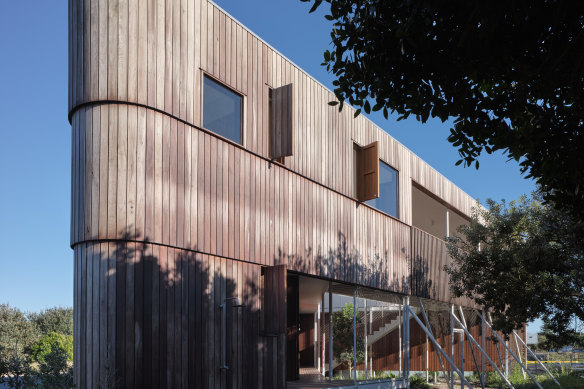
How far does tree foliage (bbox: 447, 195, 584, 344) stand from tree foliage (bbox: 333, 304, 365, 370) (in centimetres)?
316

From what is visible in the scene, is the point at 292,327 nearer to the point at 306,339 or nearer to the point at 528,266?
the point at 306,339

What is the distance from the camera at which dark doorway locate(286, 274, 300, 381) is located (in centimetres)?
1393

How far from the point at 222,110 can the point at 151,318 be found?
3.71 metres

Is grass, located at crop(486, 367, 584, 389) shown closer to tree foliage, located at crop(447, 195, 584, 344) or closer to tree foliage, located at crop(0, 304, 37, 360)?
tree foliage, located at crop(447, 195, 584, 344)

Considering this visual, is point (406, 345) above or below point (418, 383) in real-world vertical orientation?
above

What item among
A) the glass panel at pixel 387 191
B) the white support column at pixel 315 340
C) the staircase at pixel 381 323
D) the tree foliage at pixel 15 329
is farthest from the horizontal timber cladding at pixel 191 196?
the tree foliage at pixel 15 329

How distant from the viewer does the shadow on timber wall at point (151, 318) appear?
27.2ft

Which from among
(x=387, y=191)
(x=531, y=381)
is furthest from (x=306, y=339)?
(x=531, y=381)

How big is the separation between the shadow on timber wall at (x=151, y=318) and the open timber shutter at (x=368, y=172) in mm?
5291

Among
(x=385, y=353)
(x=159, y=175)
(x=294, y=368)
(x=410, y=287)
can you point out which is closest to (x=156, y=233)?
(x=159, y=175)

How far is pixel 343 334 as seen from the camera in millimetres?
16750

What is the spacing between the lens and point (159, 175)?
29.7ft

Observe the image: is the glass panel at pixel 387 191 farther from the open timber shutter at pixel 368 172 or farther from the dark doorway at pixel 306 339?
the dark doorway at pixel 306 339

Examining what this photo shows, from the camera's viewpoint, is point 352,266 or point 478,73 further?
point 352,266
